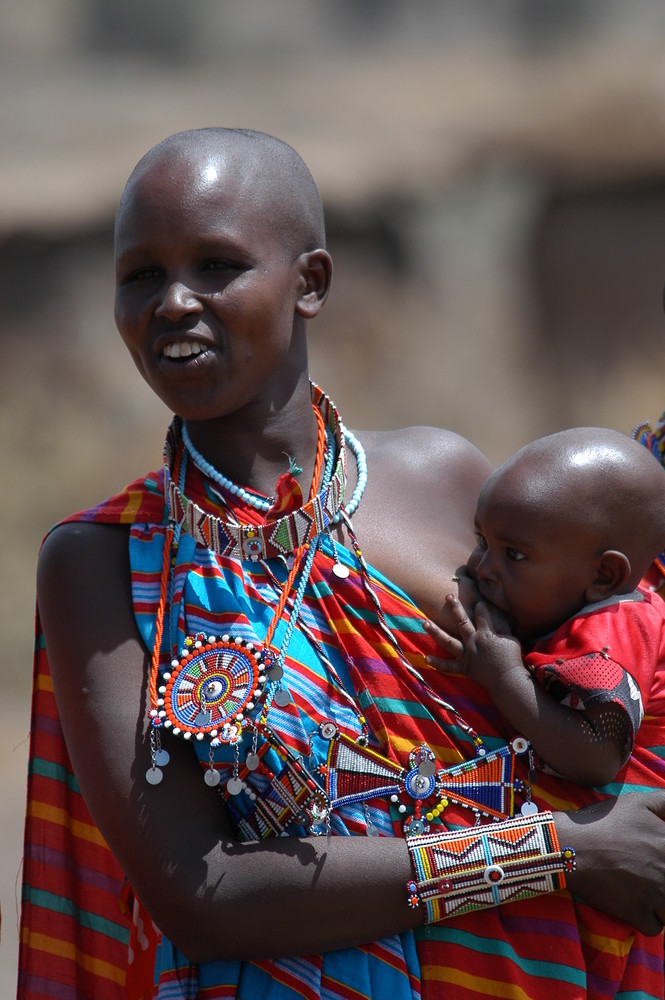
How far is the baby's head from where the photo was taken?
211 cm

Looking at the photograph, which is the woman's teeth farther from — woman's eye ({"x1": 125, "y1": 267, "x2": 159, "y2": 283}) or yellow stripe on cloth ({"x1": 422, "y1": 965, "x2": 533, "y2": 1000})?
yellow stripe on cloth ({"x1": 422, "y1": 965, "x2": 533, "y2": 1000})

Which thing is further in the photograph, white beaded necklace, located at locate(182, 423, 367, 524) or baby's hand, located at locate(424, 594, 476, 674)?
white beaded necklace, located at locate(182, 423, 367, 524)

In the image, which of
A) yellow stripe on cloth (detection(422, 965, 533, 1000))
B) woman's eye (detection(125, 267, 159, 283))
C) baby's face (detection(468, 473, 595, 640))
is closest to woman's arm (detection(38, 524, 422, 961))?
yellow stripe on cloth (detection(422, 965, 533, 1000))

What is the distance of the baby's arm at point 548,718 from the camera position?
1.98 meters

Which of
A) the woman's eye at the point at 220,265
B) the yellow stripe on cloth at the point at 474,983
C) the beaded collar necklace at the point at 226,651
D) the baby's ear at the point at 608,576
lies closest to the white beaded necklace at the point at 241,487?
the beaded collar necklace at the point at 226,651

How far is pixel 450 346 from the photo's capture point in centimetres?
820

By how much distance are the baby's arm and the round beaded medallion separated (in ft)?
1.20

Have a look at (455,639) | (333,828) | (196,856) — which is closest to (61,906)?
(196,856)

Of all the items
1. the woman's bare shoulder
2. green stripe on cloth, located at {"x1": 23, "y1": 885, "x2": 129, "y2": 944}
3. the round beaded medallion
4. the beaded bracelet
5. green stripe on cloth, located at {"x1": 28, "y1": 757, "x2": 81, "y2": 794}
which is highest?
the woman's bare shoulder

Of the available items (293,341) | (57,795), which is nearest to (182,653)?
(57,795)

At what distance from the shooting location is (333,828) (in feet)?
6.49

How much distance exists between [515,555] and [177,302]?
722 mm

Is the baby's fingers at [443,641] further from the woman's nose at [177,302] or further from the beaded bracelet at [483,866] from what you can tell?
the woman's nose at [177,302]

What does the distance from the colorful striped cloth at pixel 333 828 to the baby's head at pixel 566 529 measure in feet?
0.57
